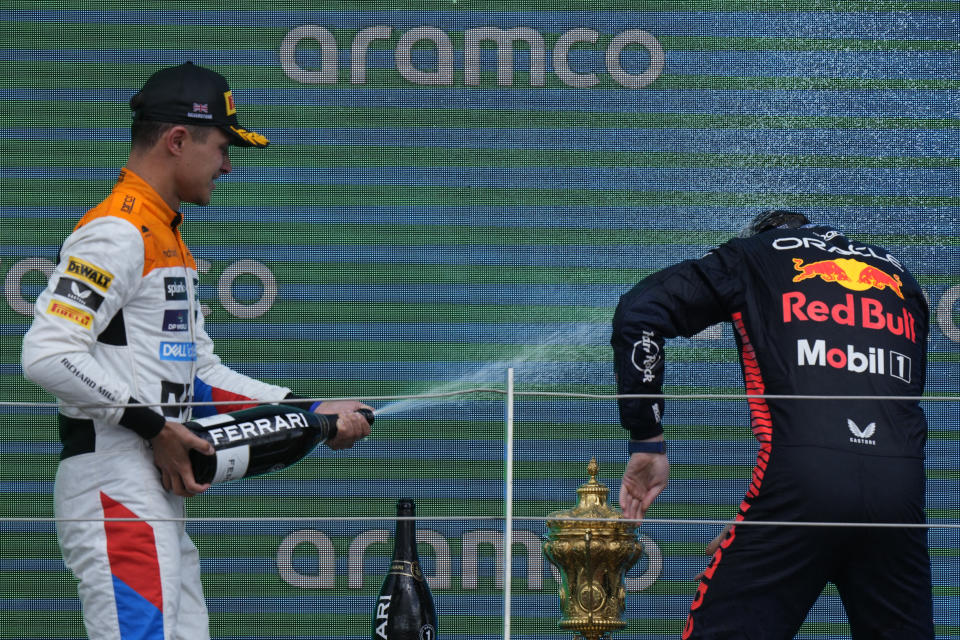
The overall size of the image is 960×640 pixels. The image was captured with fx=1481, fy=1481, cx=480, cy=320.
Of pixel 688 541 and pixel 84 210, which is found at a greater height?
pixel 84 210

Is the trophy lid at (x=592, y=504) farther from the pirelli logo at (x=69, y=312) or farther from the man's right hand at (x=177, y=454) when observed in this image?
the pirelli logo at (x=69, y=312)

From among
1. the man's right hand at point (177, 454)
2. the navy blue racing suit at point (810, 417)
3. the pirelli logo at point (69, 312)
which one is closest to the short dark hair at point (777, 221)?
the navy blue racing suit at point (810, 417)

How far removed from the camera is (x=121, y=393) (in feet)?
8.89

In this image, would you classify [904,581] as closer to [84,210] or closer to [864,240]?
[864,240]

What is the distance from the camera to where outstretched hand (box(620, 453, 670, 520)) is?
3102 mm

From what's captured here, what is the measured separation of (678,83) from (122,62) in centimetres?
170

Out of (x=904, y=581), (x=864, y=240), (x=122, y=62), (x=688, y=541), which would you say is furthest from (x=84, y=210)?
(x=904, y=581)

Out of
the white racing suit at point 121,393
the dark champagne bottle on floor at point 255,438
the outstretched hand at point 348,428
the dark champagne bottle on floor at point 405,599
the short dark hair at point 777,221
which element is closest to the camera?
the white racing suit at point 121,393

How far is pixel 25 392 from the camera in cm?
436

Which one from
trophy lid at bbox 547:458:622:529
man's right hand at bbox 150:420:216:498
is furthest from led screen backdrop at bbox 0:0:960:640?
man's right hand at bbox 150:420:216:498

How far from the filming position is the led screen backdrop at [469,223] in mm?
4355

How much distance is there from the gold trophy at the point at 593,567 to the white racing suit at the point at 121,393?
0.93 meters

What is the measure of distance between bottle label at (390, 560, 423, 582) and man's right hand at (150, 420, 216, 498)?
39.6 inches

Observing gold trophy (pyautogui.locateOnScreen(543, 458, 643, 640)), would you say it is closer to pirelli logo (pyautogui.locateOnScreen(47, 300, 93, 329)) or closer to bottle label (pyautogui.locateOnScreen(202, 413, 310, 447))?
bottle label (pyautogui.locateOnScreen(202, 413, 310, 447))
